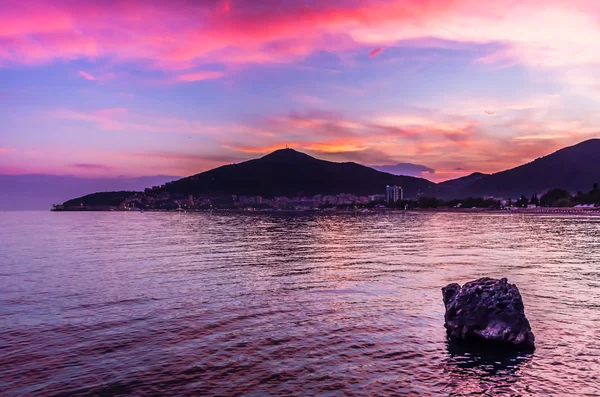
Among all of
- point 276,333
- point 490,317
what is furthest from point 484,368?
point 276,333

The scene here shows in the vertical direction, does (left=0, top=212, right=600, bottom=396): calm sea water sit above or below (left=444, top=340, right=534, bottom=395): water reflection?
above

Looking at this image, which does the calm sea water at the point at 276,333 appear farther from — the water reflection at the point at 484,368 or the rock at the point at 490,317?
the rock at the point at 490,317

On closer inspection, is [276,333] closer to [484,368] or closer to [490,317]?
[484,368]

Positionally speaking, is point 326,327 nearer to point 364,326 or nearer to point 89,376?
point 364,326

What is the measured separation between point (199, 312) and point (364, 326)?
10384 millimetres

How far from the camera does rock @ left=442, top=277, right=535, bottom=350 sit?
19.9 m

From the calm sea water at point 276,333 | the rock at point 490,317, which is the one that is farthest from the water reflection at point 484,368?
the rock at point 490,317

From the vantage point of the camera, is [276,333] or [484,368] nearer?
[484,368]

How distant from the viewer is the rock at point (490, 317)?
782 inches

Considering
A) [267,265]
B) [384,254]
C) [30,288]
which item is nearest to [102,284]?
[30,288]

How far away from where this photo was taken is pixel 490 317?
808 inches

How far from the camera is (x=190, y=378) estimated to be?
16.2 meters

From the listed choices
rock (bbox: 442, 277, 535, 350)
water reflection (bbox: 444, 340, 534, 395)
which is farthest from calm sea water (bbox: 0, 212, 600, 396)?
rock (bbox: 442, 277, 535, 350)

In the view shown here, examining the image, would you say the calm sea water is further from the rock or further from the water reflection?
the rock
